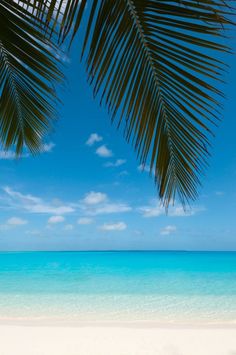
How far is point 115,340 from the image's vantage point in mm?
6078

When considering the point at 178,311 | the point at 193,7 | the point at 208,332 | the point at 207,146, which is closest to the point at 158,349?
the point at 208,332

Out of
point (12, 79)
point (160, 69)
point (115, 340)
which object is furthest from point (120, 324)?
point (160, 69)

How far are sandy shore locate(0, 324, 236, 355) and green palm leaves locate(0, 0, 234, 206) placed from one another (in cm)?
495

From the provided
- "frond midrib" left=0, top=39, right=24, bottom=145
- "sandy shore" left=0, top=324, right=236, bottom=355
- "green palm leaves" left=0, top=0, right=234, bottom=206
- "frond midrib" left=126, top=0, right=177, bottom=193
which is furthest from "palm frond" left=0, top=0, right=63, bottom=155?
"sandy shore" left=0, top=324, right=236, bottom=355

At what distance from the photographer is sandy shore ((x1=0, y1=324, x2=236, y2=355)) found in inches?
216

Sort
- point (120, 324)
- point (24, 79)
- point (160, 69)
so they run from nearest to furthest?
point (160, 69)
point (24, 79)
point (120, 324)

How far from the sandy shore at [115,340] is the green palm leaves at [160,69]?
4955mm

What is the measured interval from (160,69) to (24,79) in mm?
910

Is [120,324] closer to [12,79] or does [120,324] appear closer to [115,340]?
[115,340]

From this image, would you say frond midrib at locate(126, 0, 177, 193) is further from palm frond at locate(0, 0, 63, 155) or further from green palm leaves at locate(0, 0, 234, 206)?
palm frond at locate(0, 0, 63, 155)

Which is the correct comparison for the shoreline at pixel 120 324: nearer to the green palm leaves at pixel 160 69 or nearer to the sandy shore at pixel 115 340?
the sandy shore at pixel 115 340

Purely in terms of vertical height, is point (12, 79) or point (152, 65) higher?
point (12, 79)

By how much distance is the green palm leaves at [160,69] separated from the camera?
43.0 inches

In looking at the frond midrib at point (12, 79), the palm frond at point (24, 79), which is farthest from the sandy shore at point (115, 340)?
→ the frond midrib at point (12, 79)
